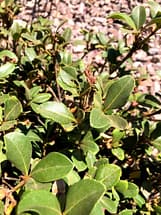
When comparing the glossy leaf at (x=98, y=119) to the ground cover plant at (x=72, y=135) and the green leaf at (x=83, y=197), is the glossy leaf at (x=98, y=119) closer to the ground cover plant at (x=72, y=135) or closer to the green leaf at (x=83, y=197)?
the ground cover plant at (x=72, y=135)

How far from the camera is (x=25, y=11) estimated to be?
3.25 meters

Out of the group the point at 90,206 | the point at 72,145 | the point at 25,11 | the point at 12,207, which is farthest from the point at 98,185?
the point at 25,11

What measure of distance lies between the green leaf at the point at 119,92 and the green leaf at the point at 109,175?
5.6 inches

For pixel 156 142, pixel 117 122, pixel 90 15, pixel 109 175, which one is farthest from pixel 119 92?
pixel 90 15

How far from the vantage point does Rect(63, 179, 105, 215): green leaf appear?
0.73m

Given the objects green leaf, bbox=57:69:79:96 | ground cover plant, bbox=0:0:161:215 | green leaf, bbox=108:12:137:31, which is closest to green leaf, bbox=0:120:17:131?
ground cover plant, bbox=0:0:161:215

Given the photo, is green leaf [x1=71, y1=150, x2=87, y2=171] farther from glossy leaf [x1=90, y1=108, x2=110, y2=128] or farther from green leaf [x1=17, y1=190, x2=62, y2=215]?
green leaf [x1=17, y1=190, x2=62, y2=215]

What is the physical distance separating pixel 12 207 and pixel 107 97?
325 millimetres

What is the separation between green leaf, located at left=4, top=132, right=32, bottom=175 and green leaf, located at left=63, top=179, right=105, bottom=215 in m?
0.14

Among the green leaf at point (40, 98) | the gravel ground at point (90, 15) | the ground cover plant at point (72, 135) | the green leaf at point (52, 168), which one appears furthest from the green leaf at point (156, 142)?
the gravel ground at point (90, 15)

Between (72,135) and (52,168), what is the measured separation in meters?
0.26

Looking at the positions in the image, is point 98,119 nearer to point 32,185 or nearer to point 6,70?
point 32,185

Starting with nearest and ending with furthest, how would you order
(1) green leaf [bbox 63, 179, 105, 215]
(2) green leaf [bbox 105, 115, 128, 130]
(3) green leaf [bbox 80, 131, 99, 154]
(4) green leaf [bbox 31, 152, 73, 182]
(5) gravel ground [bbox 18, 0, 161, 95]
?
(1) green leaf [bbox 63, 179, 105, 215]
(4) green leaf [bbox 31, 152, 73, 182]
(2) green leaf [bbox 105, 115, 128, 130]
(3) green leaf [bbox 80, 131, 99, 154]
(5) gravel ground [bbox 18, 0, 161, 95]

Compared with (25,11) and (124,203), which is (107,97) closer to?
(124,203)
